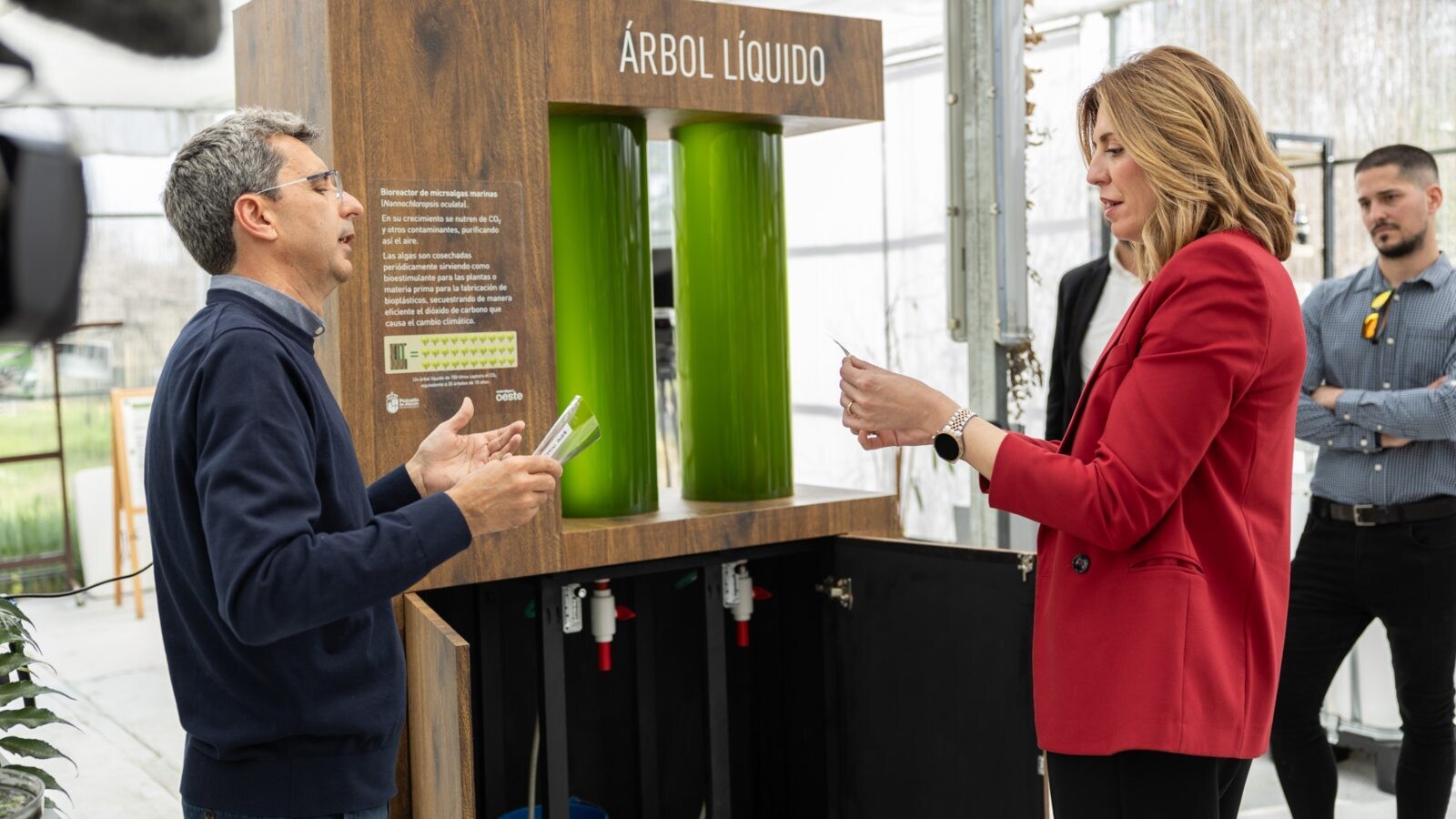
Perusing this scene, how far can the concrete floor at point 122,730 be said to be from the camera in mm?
3768

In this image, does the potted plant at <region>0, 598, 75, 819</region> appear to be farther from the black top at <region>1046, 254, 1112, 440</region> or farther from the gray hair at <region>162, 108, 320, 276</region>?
the black top at <region>1046, 254, 1112, 440</region>

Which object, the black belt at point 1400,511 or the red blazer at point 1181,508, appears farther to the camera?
the black belt at point 1400,511

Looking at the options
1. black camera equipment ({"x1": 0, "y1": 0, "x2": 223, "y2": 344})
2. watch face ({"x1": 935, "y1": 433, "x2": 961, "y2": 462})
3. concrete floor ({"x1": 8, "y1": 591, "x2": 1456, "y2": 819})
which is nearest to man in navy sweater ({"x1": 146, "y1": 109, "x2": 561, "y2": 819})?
watch face ({"x1": 935, "y1": 433, "x2": 961, "y2": 462})

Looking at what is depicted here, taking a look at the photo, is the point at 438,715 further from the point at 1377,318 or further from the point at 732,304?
the point at 1377,318

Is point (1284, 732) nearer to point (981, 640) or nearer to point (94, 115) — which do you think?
point (981, 640)

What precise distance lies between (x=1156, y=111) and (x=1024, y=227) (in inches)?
90.6

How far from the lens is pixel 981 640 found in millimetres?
2266

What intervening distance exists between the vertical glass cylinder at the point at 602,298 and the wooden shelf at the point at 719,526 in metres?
0.08

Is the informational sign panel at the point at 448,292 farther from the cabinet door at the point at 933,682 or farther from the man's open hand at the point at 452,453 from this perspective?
the cabinet door at the point at 933,682

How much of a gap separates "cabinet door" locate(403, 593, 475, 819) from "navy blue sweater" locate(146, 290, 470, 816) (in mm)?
245

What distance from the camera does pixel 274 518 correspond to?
1309 mm

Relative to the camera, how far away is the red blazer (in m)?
1.41

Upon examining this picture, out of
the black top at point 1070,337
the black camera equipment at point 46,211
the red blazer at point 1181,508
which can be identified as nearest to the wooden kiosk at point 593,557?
the red blazer at point 1181,508

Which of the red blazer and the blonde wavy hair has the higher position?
the blonde wavy hair
